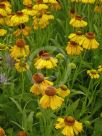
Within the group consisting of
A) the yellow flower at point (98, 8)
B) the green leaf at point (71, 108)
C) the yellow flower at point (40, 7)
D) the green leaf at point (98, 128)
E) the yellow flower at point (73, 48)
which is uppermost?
the yellow flower at point (40, 7)

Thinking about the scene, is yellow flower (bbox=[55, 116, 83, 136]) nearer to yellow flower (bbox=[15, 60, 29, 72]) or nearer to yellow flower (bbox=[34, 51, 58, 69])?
yellow flower (bbox=[34, 51, 58, 69])

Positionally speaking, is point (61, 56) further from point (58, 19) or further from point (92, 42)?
point (58, 19)

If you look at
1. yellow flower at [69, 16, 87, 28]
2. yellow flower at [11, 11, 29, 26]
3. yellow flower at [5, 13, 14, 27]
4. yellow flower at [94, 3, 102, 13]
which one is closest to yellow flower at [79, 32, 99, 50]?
yellow flower at [69, 16, 87, 28]

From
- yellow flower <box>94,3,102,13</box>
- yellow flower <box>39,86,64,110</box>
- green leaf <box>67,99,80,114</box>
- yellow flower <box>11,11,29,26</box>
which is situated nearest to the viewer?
yellow flower <box>39,86,64,110</box>

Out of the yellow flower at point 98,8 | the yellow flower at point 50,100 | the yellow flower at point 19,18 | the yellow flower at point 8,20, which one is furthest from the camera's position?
the yellow flower at point 98,8

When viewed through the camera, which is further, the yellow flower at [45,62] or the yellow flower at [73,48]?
the yellow flower at [73,48]

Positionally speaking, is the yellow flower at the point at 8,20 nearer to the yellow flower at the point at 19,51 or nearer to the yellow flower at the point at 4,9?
the yellow flower at the point at 4,9

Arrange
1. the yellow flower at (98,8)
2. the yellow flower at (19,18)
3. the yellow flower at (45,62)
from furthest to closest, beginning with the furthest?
the yellow flower at (98,8)
the yellow flower at (19,18)
the yellow flower at (45,62)

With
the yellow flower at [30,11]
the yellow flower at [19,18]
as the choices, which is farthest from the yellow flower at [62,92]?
the yellow flower at [30,11]

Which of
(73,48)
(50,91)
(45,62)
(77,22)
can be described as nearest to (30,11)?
(77,22)
